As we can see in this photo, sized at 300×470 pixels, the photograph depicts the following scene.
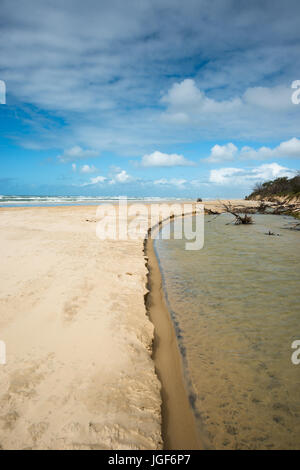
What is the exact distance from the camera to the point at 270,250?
6.76 meters

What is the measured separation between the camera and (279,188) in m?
36.7

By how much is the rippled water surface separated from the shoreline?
0.28ft

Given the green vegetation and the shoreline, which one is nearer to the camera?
the shoreline

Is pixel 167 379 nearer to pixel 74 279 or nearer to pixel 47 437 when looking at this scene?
pixel 47 437

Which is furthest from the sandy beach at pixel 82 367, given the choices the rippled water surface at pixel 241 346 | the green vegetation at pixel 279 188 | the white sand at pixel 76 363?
the green vegetation at pixel 279 188

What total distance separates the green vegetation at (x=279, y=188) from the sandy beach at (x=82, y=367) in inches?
1112

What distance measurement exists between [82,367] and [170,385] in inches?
31.6

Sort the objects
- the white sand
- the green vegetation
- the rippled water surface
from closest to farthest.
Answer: the white sand < the rippled water surface < the green vegetation

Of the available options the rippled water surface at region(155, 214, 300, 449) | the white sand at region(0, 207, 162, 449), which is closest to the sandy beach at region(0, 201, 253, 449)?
the white sand at region(0, 207, 162, 449)

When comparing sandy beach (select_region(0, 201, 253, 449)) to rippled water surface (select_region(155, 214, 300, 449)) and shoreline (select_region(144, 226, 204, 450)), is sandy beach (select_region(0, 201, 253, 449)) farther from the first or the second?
rippled water surface (select_region(155, 214, 300, 449))

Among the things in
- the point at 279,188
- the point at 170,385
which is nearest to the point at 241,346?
the point at 170,385

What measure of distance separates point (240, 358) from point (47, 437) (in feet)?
5.89

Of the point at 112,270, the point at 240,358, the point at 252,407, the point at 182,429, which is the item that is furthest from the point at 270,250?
the point at 182,429

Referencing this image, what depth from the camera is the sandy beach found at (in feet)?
5.01
